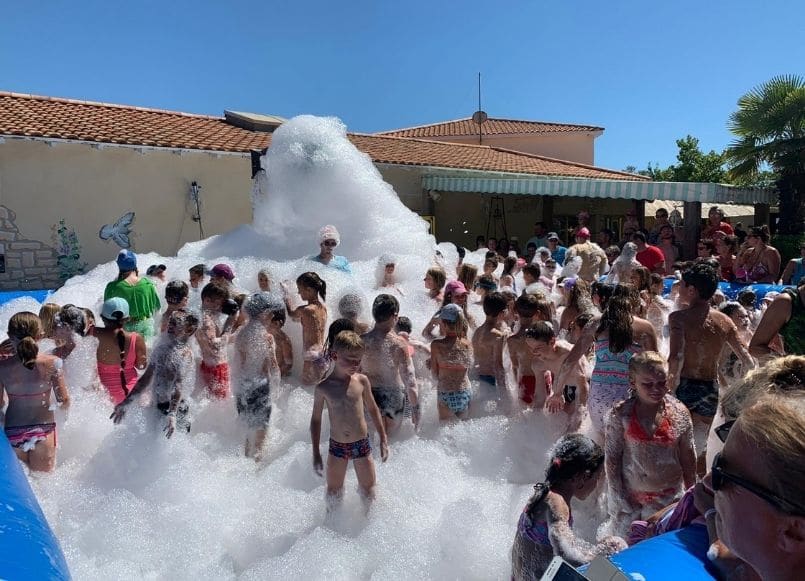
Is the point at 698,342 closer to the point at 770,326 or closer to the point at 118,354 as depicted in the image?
the point at 770,326

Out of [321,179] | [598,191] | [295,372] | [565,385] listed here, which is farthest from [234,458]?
[598,191]

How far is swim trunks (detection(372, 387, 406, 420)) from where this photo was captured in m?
4.65

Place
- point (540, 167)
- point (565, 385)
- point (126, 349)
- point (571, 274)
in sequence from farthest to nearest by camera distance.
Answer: point (540, 167) < point (571, 274) < point (126, 349) < point (565, 385)

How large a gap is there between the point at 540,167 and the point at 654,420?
17.0 metres

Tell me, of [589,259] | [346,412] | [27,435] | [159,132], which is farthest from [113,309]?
[159,132]

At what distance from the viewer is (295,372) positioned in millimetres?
6336

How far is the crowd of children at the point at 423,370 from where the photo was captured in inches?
117

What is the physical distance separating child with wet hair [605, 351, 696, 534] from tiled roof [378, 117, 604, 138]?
2409 cm

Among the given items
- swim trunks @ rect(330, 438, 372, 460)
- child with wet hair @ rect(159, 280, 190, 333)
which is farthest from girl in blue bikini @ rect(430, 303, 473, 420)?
child with wet hair @ rect(159, 280, 190, 333)

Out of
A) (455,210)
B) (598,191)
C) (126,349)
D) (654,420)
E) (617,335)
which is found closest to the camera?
(654,420)

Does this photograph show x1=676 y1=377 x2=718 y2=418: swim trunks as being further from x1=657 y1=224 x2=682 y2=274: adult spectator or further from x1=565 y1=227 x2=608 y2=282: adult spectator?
x1=657 y1=224 x2=682 y2=274: adult spectator

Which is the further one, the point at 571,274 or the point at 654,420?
the point at 571,274

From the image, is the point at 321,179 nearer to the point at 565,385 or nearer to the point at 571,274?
the point at 571,274

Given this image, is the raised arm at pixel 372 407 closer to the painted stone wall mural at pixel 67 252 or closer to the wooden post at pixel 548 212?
the painted stone wall mural at pixel 67 252
